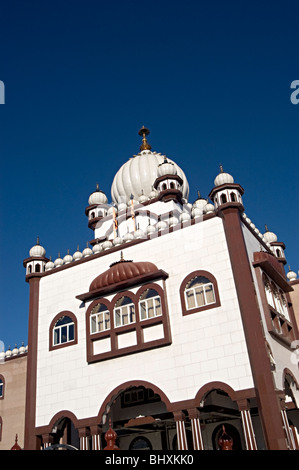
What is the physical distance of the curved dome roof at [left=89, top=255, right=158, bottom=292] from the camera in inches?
628

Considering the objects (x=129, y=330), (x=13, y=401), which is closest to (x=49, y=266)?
(x=129, y=330)

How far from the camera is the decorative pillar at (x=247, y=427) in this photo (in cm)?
1290

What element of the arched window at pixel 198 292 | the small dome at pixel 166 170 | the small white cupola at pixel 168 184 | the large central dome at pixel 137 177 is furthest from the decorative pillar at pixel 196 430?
the large central dome at pixel 137 177

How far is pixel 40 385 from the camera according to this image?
1689cm

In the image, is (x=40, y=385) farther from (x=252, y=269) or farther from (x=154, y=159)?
(x=154, y=159)

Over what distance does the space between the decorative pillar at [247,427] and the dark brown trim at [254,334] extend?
0.37 m

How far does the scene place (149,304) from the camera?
51.4 ft

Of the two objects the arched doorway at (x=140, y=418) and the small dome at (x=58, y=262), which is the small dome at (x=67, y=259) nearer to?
the small dome at (x=58, y=262)

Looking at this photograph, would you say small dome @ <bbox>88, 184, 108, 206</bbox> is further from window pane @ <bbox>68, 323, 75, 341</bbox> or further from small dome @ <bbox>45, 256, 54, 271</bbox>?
window pane @ <bbox>68, 323, 75, 341</bbox>

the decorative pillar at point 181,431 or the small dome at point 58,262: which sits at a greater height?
the small dome at point 58,262

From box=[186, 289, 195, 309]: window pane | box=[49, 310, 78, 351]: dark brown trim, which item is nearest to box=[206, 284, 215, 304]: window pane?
box=[186, 289, 195, 309]: window pane

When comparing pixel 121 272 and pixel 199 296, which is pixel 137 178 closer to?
pixel 121 272

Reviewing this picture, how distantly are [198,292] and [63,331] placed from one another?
5.54 meters
